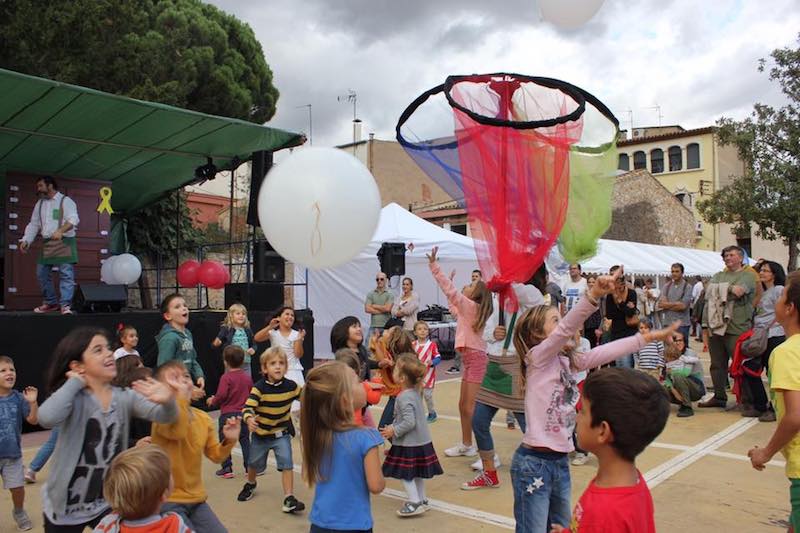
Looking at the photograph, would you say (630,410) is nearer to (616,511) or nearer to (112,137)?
(616,511)

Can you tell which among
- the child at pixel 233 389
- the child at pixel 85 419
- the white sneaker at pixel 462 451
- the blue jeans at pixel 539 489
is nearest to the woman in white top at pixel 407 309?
the white sneaker at pixel 462 451

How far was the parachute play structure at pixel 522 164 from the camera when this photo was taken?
3.52 metres

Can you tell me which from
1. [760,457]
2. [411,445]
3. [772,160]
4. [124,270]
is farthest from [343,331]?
[772,160]

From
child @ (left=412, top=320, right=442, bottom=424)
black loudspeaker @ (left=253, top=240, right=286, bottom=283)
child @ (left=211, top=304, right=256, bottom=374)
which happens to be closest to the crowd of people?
child @ (left=211, top=304, right=256, bottom=374)

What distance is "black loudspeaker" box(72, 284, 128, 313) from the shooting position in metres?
9.17

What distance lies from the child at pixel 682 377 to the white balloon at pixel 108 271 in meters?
8.83

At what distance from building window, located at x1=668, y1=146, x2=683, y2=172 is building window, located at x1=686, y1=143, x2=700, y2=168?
1.52 ft

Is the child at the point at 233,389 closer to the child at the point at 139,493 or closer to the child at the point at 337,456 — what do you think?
the child at the point at 337,456

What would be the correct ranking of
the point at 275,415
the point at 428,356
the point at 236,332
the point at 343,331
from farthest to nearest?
the point at 428,356 < the point at 236,332 < the point at 343,331 < the point at 275,415

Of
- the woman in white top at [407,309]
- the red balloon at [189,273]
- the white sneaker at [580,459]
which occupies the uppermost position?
the red balloon at [189,273]

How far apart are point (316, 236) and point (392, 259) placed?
791 centimetres

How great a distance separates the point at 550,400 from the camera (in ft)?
9.98

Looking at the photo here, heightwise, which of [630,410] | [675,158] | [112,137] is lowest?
[630,410]

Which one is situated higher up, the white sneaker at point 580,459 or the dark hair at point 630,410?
the dark hair at point 630,410
